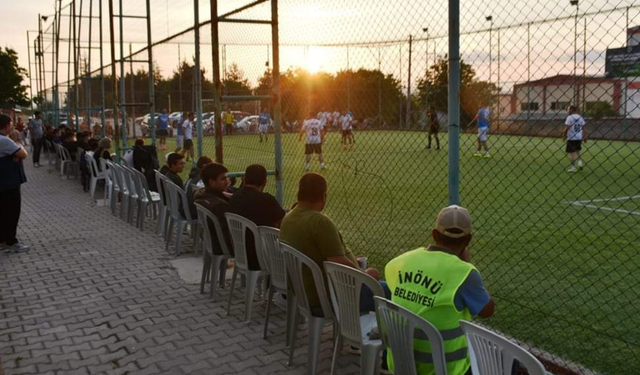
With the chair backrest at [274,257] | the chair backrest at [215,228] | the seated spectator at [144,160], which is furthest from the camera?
the seated spectator at [144,160]

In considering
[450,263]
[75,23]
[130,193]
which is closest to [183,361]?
[450,263]

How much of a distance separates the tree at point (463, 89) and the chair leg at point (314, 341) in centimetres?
182

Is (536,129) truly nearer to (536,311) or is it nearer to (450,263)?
(536,311)

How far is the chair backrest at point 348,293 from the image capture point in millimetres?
3678

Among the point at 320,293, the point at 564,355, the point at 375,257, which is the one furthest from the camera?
the point at 375,257

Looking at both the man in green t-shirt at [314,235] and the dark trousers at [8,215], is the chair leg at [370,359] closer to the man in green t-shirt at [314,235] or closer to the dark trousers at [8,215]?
the man in green t-shirt at [314,235]

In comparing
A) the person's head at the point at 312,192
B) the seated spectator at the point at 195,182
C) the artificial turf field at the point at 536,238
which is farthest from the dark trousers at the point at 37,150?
the person's head at the point at 312,192

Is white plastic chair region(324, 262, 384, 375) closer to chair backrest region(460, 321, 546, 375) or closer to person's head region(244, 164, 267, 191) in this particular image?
chair backrest region(460, 321, 546, 375)

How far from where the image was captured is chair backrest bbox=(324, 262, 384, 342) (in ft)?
12.1

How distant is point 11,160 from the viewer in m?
8.46

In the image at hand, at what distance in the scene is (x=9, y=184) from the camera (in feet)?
27.8

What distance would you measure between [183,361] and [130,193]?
6210mm

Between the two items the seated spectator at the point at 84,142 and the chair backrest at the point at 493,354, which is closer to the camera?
the chair backrest at the point at 493,354

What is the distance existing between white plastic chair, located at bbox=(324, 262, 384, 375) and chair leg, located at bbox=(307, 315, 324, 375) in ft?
0.93
